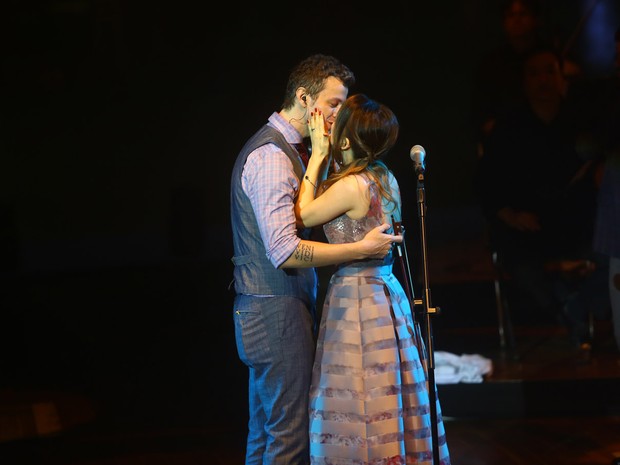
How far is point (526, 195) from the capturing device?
5402mm

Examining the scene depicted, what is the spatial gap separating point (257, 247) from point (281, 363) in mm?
356

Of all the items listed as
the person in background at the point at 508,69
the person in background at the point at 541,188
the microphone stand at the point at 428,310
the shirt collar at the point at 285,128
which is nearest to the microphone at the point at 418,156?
the microphone stand at the point at 428,310

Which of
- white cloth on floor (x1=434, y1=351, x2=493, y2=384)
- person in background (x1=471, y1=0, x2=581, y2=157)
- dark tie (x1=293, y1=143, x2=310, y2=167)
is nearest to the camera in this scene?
dark tie (x1=293, y1=143, x2=310, y2=167)

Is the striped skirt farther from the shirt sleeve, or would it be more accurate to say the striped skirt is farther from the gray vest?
the shirt sleeve

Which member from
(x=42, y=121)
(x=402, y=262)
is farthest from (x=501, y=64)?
(x=42, y=121)

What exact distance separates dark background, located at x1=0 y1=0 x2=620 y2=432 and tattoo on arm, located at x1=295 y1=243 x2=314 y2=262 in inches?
146

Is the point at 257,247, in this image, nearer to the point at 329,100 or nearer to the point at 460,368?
the point at 329,100

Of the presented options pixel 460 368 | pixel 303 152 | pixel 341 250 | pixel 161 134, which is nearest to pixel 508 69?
pixel 460 368

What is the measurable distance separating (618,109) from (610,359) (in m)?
1.40

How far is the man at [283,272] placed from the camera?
9.07 feet

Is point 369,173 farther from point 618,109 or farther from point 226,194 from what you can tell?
point 226,194

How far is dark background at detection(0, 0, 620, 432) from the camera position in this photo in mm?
7078

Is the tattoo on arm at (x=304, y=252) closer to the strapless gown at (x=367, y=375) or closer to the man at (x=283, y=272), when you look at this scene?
the man at (x=283, y=272)

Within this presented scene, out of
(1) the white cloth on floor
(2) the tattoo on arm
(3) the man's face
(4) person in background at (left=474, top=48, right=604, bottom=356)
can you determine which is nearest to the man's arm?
(2) the tattoo on arm
